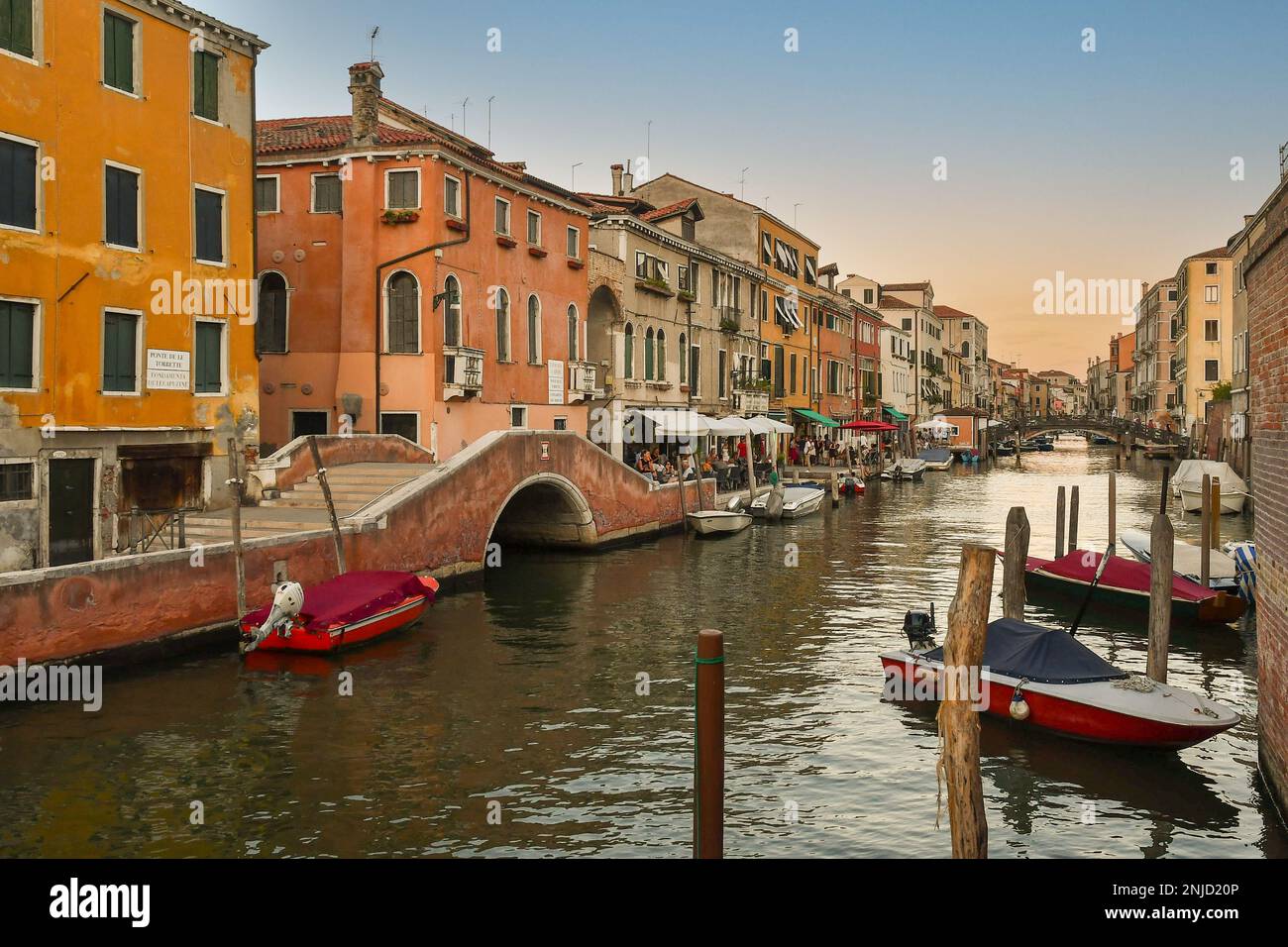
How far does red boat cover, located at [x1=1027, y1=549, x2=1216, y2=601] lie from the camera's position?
62.3ft

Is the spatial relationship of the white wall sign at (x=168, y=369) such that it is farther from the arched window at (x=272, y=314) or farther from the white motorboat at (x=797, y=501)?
the white motorboat at (x=797, y=501)

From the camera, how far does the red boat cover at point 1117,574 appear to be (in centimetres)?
1898

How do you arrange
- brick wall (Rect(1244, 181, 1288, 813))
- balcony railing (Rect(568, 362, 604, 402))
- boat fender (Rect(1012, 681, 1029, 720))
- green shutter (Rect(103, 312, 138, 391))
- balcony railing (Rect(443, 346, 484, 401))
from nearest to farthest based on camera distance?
brick wall (Rect(1244, 181, 1288, 813)) → boat fender (Rect(1012, 681, 1029, 720)) → green shutter (Rect(103, 312, 138, 391)) → balcony railing (Rect(443, 346, 484, 401)) → balcony railing (Rect(568, 362, 604, 402))

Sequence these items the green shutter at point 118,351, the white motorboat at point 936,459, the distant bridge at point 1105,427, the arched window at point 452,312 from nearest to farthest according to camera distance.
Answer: the green shutter at point 118,351 → the arched window at point 452,312 → the white motorboat at point 936,459 → the distant bridge at point 1105,427

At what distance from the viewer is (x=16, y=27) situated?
16828 millimetres

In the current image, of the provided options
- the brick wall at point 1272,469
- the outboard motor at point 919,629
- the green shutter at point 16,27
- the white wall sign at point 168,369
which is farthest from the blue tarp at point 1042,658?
the green shutter at point 16,27

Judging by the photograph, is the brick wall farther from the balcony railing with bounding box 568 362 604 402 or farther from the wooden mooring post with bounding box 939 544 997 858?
the balcony railing with bounding box 568 362 604 402

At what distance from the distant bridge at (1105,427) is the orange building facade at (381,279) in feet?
197

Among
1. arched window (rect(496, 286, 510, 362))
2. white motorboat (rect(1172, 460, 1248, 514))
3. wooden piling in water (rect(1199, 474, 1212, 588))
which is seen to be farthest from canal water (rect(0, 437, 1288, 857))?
white motorboat (rect(1172, 460, 1248, 514))

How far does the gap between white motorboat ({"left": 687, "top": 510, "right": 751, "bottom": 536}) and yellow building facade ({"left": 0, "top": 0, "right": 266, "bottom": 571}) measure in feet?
43.8
